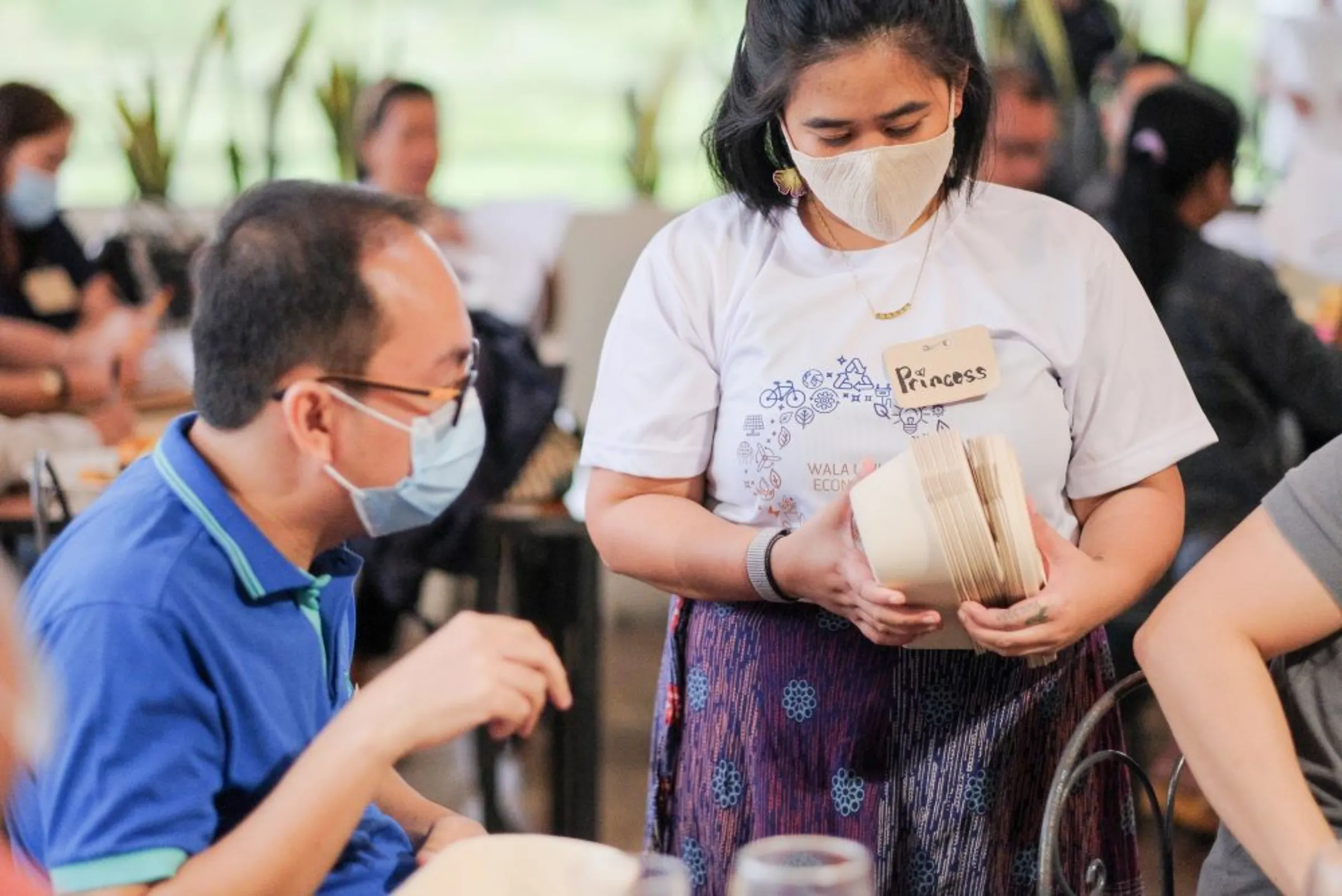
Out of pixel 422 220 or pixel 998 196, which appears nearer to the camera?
pixel 422 220

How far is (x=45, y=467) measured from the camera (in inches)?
105

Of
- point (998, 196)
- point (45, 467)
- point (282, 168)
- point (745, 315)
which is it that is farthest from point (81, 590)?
point (282, 168)

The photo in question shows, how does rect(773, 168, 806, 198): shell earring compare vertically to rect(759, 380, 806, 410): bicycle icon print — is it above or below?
above

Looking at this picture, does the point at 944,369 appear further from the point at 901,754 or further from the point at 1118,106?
the point at 1118,106

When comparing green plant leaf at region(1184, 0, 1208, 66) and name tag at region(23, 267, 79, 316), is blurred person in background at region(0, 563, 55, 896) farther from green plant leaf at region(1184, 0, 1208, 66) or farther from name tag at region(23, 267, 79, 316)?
green plant leaf at region(1184, 0, 1208, 66)

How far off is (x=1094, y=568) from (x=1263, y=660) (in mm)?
191

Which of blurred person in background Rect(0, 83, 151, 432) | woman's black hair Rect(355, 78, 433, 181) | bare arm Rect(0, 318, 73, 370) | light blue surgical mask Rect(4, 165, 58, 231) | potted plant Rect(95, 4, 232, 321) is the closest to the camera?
blurred person in background Rect(0, 83, 151, 432)

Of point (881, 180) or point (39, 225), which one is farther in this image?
Result: point (39, 225)

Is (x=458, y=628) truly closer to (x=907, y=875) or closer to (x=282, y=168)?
(x=907, y=875)

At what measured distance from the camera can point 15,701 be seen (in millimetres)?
867

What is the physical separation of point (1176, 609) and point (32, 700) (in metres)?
0.93

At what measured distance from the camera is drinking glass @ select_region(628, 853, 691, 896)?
96cm

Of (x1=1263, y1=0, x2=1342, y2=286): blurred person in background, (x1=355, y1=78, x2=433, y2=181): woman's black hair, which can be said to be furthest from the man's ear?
(x1=1263, y1=0, x2=1342, y2=286): blurred person in background

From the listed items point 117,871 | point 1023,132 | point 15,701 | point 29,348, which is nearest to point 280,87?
point 29,348
